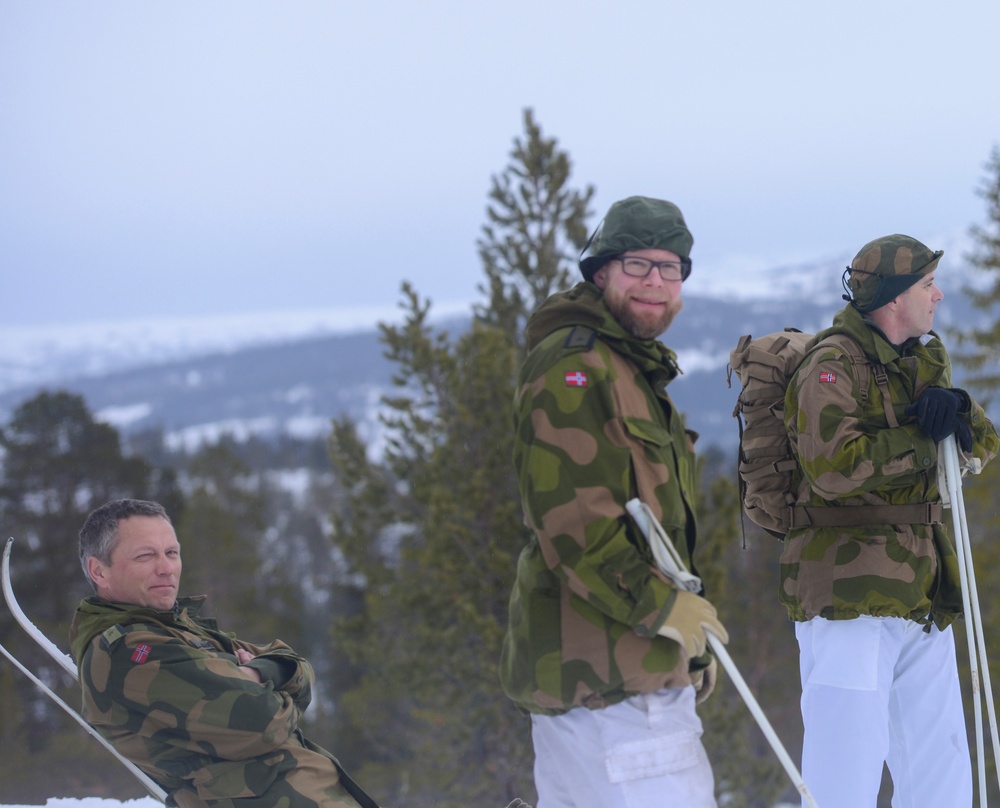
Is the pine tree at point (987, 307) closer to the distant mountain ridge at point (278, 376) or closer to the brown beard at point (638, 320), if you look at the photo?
the brown beard at point (638, 320)

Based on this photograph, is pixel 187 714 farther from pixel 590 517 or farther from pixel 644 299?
pixel 644 299

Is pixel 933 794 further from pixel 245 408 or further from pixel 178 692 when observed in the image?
pixel 245 408

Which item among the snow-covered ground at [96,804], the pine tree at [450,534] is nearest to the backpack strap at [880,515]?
the snow-covered ground at [96,804]

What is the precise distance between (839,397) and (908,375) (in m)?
0.30

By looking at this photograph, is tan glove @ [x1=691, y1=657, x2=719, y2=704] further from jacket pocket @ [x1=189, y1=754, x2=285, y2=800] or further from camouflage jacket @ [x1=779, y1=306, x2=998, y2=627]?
jacket pocket @ [x1=189, y1=754, x2=285, y2=800]

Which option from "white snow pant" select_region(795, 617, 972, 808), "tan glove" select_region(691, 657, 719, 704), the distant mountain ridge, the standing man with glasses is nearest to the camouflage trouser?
the standing man with glasses

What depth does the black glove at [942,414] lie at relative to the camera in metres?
2.89

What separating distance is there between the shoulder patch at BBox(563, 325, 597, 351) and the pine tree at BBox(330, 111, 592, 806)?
38.5 ft

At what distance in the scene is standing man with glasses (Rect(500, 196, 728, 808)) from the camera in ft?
7.25

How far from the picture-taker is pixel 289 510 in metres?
43.2

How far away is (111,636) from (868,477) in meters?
2.15

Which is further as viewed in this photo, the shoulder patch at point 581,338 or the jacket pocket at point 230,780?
the jacket pocket at point 230,780

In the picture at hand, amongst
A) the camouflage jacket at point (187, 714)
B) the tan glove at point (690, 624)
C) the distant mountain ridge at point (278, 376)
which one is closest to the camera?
the tan glove at point (690, 624)

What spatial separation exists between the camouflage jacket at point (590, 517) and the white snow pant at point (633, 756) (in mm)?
43
